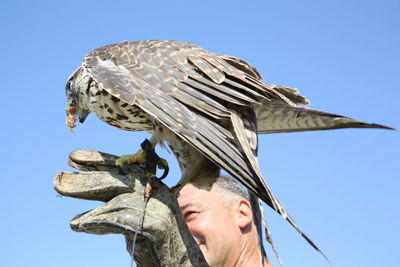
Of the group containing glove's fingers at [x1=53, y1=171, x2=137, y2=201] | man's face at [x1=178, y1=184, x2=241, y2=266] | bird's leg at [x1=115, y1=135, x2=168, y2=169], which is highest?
bird's leg at [x1=115, y1=135, x2=168, y2=169]

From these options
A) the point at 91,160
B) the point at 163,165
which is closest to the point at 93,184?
the point at 91,160

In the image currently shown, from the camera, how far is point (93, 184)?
296cm

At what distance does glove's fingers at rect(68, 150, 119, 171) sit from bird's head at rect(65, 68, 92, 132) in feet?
1.20

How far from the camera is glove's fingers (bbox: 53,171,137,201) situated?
2951 millimetres

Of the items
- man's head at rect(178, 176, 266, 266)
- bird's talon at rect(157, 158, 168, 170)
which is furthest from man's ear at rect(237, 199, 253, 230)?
bird's talon at rect(157, 158, 168, 170)

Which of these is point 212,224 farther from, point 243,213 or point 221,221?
point 243,213

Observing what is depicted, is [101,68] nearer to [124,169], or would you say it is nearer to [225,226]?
[124,169]

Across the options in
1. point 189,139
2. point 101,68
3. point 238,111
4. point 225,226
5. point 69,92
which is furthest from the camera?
point 225,226

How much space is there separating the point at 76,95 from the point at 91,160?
1.65 ft

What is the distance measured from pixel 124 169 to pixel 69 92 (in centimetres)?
74

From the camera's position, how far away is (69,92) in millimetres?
3473

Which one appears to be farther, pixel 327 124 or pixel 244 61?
pixel 244 61

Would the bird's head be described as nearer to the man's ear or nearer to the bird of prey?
the bird of prey

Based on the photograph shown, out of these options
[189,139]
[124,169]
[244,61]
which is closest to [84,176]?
[124,169]
